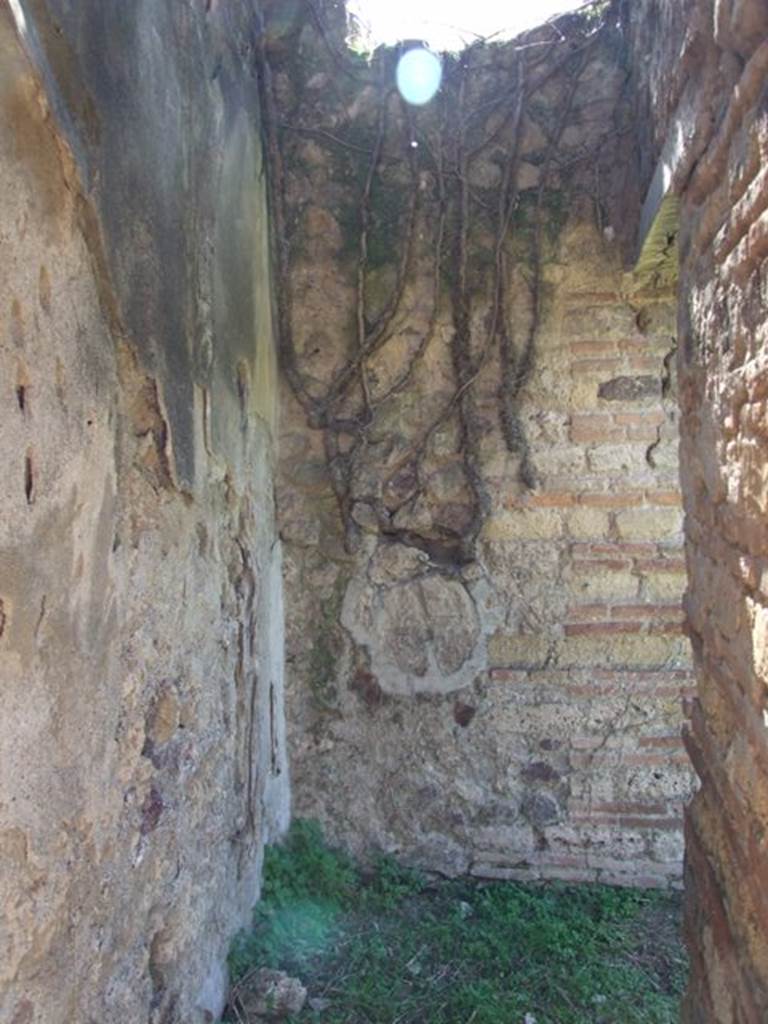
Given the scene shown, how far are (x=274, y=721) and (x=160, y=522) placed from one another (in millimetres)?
1464

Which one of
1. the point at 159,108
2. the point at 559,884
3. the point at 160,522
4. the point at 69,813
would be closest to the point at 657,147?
the point at 159,108

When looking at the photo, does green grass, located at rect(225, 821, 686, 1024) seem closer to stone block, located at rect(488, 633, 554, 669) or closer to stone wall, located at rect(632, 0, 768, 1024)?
stone wall, located at rect(632, 0, 768, 1024)

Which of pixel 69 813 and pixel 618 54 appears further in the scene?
pixel 618 54

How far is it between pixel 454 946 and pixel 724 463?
2090mm

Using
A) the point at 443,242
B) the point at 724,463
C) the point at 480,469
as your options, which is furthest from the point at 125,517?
the point at 443,242

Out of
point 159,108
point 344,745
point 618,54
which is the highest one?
point 618,54

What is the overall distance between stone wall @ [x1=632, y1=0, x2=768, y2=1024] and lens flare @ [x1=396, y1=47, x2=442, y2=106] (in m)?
Answer: 1.37

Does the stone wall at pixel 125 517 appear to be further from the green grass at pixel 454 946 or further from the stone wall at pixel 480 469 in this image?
the stone wall at pixel 480 469

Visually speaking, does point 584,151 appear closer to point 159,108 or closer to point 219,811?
point 159,108

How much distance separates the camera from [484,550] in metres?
3.40

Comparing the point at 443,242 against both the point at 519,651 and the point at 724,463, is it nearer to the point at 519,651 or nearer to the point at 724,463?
the point at 519,651

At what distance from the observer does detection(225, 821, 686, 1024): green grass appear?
2654mm

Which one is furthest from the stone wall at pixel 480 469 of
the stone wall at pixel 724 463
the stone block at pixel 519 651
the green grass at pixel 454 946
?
the stone wall at pixel 724 463

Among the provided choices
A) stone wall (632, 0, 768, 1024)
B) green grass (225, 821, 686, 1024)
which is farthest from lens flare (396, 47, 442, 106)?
green grass (225, 821, 686, 1024)
